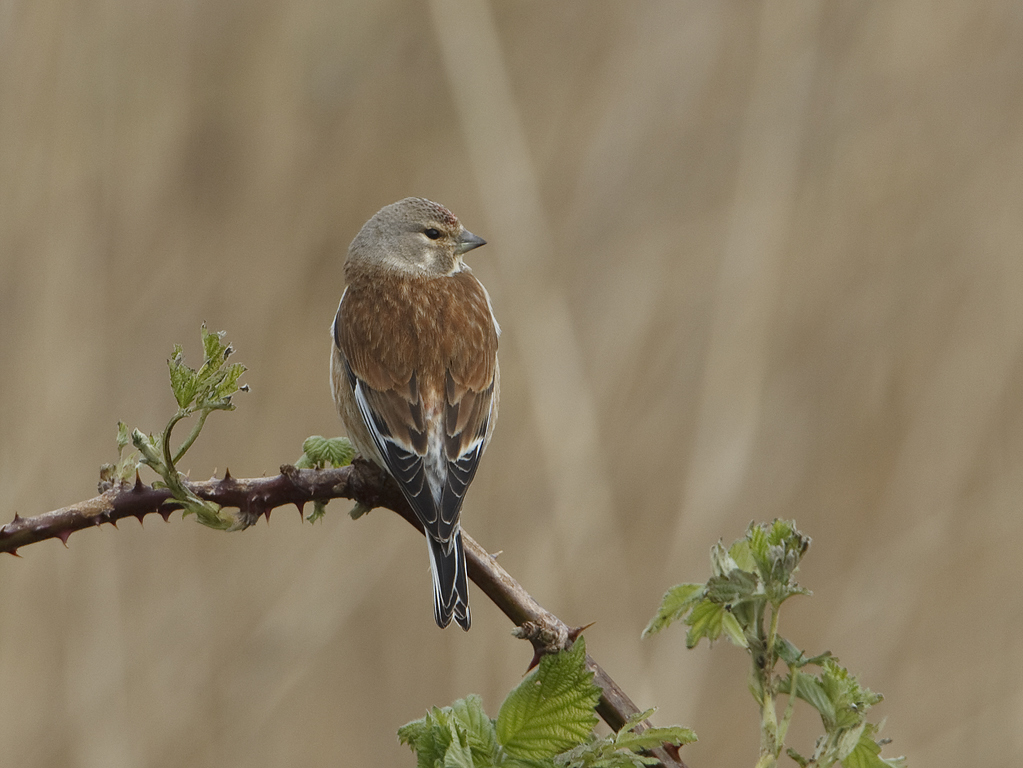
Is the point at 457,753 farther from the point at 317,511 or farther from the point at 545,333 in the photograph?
the point at 545,333

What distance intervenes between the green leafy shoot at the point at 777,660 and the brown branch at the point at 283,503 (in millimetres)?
134

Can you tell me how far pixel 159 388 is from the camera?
4.34 m

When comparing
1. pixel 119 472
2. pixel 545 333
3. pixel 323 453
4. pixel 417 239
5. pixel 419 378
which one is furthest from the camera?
pixel 545 333

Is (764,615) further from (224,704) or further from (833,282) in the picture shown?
(833,282)

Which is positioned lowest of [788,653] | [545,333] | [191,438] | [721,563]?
[788,653]

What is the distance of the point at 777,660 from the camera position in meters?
1.20

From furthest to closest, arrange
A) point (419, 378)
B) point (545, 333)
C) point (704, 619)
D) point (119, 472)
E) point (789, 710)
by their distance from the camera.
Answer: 1. point (545, 333)
2. point (419, 378)
3. point (119, 472)
4. point (704, 619)
5. point (789, 710)

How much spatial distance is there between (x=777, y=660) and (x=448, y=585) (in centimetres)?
92

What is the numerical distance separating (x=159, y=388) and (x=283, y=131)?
105 cm

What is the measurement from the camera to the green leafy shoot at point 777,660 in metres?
1.16

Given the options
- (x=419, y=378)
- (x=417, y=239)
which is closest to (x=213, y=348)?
(x=419, y=378)

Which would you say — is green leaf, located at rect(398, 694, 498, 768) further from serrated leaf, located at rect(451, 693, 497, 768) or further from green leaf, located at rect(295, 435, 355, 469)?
green leaf, located at rect(295, 435, 355, 469)

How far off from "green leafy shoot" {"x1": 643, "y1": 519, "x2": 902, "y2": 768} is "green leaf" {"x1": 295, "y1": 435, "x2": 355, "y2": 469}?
56cm

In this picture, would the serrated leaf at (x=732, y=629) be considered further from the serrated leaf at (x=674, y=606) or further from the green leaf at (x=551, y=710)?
the green leaf at (x=551, y=710)
